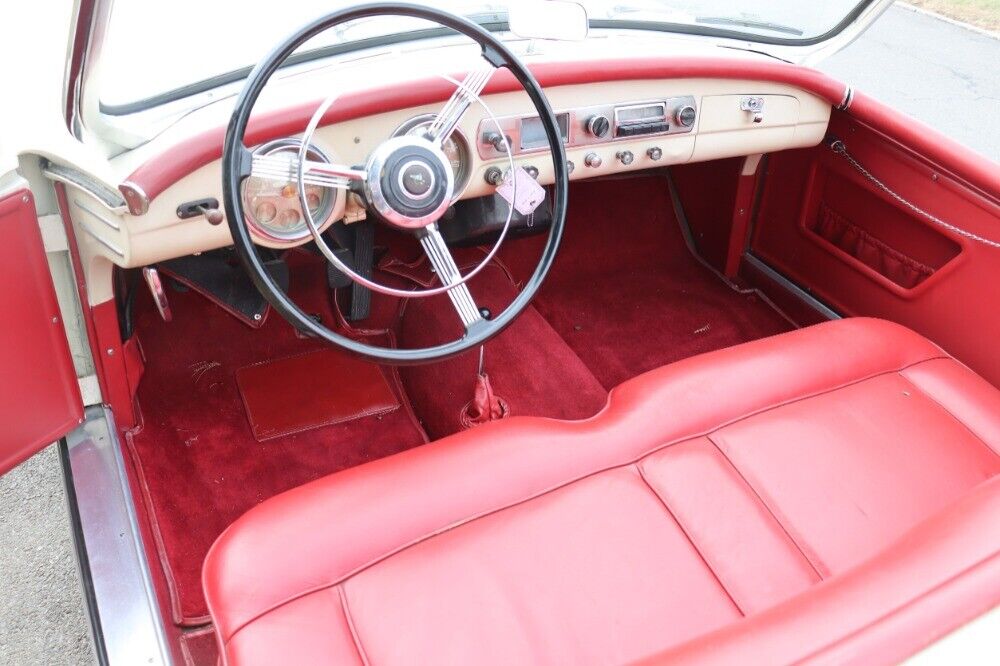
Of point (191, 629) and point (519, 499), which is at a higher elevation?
point (519, 499)

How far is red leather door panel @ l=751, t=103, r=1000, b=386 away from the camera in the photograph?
6.16 feet

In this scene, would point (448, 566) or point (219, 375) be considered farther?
point (219, 375)

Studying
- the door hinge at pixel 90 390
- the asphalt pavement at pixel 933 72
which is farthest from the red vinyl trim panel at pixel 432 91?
the asphalt pavement at pixel 933 72

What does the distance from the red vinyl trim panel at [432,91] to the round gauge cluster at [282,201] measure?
0.04 meters

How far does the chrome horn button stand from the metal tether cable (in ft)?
4.13

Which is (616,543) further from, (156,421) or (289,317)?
(156,421)

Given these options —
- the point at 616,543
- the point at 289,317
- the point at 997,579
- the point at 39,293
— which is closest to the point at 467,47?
the point at 289,317

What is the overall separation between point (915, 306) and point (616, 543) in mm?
1267

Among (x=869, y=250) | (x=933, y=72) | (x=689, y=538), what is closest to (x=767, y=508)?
(x=689, y=538)

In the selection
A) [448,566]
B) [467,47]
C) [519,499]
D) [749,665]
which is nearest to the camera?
[749,665]

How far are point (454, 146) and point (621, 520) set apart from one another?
2.94 feet

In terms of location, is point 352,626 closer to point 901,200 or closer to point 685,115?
point 685,115

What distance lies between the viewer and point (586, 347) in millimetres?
2508

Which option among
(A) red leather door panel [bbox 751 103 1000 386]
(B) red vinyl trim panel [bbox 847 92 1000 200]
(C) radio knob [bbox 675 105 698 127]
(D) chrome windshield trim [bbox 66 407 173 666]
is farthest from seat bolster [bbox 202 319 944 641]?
(C) radio knob [bbox 675 105 698 127]
